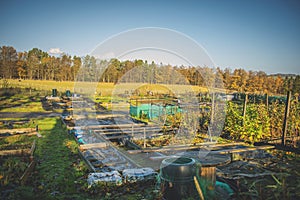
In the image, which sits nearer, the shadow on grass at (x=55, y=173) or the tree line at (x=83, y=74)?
the shadow on grass at (x=55, y=173)

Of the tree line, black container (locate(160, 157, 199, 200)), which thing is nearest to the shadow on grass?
black container (locate(160, 157, 199, 200))

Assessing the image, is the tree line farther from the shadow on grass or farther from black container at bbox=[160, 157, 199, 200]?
black container at bbox=[160, 157, 199, 200]

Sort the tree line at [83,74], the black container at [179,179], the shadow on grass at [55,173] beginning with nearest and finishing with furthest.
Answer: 1. the black container at [179,179]
2. the shadow on grass at [55,173]
3. the tree line at [83,74]

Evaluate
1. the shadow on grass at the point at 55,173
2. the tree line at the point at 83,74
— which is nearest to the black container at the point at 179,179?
the shadow on grass at the point at 55,173

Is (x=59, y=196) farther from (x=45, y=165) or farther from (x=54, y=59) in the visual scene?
(x=54, y=59)

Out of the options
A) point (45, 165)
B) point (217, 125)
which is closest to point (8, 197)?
point (45, 165)

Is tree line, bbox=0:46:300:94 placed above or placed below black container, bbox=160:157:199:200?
above

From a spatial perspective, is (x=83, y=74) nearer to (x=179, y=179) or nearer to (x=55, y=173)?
(x=55, y=173)

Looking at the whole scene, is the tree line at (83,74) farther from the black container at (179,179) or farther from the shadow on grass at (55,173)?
the black container at (179,179)

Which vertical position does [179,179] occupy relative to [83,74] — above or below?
below

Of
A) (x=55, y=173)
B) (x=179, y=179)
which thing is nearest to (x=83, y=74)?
(x=55, y=173)

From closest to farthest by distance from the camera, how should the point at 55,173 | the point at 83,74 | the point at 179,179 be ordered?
the point at 179,179, the point at 55,173, the point at 83,74

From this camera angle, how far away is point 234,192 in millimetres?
3385

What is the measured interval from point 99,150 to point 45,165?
144 centimetres
